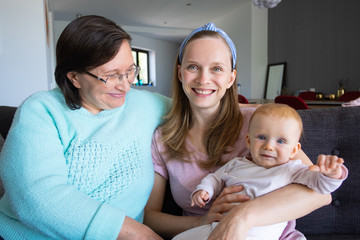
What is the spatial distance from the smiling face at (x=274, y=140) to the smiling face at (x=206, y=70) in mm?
271

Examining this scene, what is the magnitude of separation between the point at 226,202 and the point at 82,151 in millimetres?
609

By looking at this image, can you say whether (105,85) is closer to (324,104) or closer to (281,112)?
(281,112)

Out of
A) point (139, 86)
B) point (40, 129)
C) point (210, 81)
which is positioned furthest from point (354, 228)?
point (139, 86)

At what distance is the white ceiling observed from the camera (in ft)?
27.5

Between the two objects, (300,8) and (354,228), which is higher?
(300,8)

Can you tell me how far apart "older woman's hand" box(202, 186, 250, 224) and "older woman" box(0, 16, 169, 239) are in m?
0.25

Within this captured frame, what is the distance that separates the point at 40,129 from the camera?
1038 mm

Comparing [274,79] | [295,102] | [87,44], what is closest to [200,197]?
[87,44]

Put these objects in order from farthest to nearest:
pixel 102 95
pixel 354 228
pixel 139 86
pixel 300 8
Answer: pixel 139 86 < pixel 300 8 < pixel 354 228 < pixel 102 95

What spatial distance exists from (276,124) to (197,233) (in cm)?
52

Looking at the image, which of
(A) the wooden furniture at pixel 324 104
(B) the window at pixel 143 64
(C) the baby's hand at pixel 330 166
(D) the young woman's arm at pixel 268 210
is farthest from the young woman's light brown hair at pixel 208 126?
(B) the window at pixel 143 64

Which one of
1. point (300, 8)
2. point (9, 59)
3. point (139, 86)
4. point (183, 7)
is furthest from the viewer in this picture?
point (139, 86)

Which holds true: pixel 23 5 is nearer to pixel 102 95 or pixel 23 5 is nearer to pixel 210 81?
pixel 102 95

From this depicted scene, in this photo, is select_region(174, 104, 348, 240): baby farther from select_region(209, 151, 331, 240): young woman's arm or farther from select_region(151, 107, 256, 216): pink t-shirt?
select_region(151, 107, 256, 216): pink t-shirt
